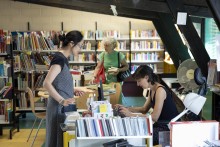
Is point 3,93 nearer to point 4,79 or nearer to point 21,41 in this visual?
point 4,79

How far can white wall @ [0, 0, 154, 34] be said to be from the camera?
10695 millimetres

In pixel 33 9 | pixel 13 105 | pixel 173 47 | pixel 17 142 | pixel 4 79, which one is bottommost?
pixel 17 142

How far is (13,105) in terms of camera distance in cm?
682

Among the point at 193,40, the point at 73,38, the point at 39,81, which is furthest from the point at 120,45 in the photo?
the point at 73,38

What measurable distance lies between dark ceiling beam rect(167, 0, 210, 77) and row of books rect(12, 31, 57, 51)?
13.6 feet

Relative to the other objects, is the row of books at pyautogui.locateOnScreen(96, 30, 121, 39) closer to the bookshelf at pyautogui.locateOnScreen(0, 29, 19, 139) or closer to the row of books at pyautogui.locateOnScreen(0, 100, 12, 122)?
the bookshelf at pyautogui.locateOnScreen(0, 29, 19, 139)

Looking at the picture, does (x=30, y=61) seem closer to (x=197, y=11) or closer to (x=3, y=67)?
(x=3, y=67)

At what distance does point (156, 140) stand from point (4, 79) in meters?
3.84

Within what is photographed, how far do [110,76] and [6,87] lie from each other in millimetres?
1885

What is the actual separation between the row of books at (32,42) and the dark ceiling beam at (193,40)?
13.6 feet

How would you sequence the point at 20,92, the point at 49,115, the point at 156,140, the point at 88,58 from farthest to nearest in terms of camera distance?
the point at 88,58, the point at 20,92, the point at 49,115, the point at 156,140

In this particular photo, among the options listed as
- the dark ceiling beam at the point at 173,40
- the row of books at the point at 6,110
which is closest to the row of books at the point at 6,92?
the row of books at the point at 6,110

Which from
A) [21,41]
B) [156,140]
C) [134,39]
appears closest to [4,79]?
[21,41]

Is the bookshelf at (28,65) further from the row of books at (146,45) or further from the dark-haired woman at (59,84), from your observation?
the dark-haired woman at (59,84)
